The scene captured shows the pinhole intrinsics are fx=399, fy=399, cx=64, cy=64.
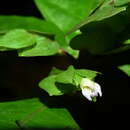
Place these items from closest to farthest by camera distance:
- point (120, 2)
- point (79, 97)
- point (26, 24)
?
1. point (120, 2)
2. point (79, 97)
3. point (26, 24)

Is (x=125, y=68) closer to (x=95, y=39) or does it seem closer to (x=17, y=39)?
(x=95, y=39)

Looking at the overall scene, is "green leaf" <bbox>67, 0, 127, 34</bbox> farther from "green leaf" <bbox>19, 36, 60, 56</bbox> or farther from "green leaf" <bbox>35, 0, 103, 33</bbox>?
"green leaf" <bbox>35, 0, 103, 33</bbox>

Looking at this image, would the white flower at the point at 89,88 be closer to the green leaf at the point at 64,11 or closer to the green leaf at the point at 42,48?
the green leaf at the point at 42,48

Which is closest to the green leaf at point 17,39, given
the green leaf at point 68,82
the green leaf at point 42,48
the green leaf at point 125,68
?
the green leaf at point 42,48

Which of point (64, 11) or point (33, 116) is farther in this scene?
point (64, 11)

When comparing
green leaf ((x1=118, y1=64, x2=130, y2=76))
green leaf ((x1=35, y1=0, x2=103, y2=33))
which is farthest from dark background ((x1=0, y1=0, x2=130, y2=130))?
green leaf ((x1=35, y1=0, x2=103, y2=33))

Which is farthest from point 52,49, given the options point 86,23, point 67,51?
point 86,23

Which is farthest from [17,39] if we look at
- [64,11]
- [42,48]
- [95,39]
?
[64,11]
